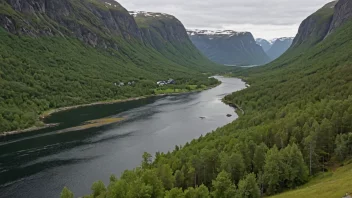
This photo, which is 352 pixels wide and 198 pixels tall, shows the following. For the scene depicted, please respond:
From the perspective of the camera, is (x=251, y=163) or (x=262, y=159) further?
(x=251, y=163)

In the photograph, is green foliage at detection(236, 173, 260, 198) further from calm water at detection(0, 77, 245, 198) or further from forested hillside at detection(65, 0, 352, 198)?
calm water at detection(0, 77, 245, 198)

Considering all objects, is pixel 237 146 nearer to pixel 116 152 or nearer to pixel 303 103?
pixel 116 152

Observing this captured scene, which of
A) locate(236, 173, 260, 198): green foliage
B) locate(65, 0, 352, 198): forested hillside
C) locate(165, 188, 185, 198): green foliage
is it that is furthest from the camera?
locate(65, 0, 352, 198): forested hillside

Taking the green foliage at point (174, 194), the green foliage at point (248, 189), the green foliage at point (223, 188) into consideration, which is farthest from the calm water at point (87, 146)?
the green foliage at point (248, 189)

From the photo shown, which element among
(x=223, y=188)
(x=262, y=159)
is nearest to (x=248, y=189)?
(x=223, y=188)

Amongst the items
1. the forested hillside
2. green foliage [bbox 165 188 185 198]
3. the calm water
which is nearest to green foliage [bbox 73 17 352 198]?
the forested hillside

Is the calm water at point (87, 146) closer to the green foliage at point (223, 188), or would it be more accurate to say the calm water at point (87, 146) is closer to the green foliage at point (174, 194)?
the green foliage at point (174, 194)

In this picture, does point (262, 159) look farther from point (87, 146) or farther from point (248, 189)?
point (87, 146)

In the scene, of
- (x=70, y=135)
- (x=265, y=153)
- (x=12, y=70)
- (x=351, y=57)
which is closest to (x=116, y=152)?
(x=70, y=135)

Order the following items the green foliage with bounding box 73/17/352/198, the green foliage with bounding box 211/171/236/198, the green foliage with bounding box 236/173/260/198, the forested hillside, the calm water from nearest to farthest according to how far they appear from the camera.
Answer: the green foliage with bounding box 236/173/260/198
the green foliage with bounding box 211/171/236/198
the forested hillside
the green foliage with bounding box 73/17/352/198
the calm water
